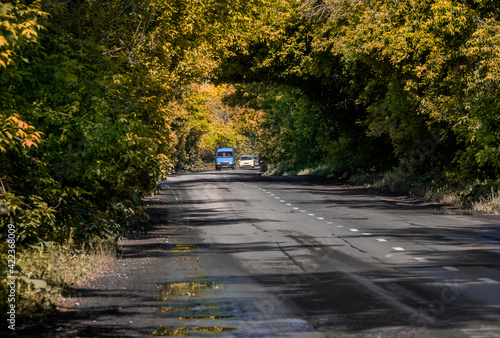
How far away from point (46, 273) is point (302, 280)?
345cm

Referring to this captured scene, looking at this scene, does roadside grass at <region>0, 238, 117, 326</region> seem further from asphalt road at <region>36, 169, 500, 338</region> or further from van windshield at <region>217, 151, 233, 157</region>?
van windshield at <region>217, 151, 233, 157</region>

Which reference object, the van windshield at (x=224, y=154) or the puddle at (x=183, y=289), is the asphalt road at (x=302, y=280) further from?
the van windshield at (x=224, y=154)

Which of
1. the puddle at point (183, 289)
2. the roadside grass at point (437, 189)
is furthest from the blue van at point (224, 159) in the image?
the puddle at point (183, 289)

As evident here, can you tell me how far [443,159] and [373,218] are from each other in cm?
952

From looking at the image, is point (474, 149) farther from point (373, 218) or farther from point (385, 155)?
point (385, 155)

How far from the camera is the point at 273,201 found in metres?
26.2

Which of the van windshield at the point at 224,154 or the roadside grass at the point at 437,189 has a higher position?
the van windshield at the point at 224,154

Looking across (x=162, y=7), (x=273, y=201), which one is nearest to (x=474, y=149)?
(x=273, y=201)

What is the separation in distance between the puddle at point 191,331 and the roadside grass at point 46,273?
59.9 inches

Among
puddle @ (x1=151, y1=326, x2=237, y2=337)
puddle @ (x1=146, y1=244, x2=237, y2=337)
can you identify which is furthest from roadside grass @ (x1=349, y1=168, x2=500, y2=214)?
puddle @ (x1=151, y1=326, x2=237, y2=337)

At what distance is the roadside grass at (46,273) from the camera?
Answer: 802 centimetres

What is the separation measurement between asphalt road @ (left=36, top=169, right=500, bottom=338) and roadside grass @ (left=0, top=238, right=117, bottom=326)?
31 cm

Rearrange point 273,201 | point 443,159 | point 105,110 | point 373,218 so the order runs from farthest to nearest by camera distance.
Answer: point 443,159 → point 273,201 → point 373,218 → point 105,110

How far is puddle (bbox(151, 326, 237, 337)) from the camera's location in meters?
7.14
